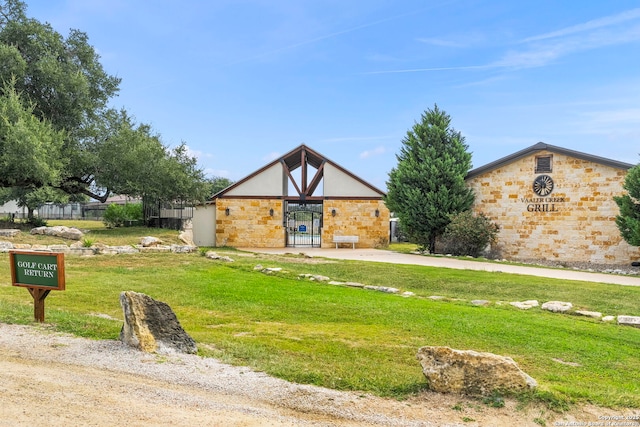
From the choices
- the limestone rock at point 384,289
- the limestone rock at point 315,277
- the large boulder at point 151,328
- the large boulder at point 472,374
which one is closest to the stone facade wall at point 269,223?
the limestone rock at point 315,277

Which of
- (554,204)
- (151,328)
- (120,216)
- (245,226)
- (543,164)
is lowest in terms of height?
(151,328)

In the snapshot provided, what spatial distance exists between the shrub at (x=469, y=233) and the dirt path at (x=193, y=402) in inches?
671

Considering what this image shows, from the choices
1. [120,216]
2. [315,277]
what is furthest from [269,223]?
[315,277]

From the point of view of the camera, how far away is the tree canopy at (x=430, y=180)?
2253 centimetres

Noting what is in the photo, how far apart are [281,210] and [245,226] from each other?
7.16 ft

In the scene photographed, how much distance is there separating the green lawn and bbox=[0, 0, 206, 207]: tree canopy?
1092 cm

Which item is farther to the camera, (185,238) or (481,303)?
(185,238)

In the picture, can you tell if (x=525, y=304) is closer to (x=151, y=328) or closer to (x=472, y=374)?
(x=472, y=374)

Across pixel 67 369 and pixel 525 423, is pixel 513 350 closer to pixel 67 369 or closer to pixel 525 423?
pixel 525 423

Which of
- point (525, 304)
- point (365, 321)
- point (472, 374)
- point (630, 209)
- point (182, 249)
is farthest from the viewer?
point (182, 249)

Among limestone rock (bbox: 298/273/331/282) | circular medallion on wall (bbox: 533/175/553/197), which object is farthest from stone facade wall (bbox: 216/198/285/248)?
circular medallion on wall (bbox: 533/175/553/197)

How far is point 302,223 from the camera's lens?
104ft

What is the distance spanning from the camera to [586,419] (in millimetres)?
4379

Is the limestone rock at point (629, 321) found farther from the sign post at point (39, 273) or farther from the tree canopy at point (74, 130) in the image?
the tree canopy at point (74, 130)
